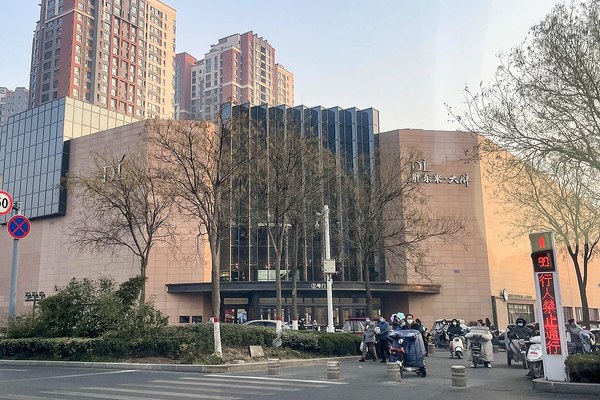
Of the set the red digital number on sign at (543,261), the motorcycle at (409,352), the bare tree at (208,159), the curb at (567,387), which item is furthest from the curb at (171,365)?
the red digital number on sign at (543,261)

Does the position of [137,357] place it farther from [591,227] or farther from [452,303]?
[452,303]

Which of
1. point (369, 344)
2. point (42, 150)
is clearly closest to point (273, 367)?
point (369, 344)

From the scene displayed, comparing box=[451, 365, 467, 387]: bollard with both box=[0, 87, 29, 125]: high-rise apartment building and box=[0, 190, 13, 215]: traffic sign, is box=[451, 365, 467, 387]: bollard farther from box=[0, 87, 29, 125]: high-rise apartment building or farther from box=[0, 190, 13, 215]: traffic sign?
box=[0, 87, 29, 125]: high-rise apartment building

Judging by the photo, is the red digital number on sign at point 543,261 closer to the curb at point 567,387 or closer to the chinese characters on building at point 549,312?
the chinese characters on building at point 549,312

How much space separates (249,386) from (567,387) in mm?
6577

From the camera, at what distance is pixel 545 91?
50.5 feet

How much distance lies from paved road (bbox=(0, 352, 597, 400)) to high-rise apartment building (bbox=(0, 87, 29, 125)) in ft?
483

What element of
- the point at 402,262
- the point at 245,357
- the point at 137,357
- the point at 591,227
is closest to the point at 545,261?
the point at 245,357

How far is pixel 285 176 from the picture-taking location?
22.1 m

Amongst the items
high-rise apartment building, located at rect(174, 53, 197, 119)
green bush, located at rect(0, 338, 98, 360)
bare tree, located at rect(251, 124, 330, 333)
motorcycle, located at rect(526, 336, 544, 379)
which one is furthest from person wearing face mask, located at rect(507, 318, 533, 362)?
high-rise apartment building, located at rect(174, 53, 197, 119)

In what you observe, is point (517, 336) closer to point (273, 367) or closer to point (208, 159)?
point (273, 367)

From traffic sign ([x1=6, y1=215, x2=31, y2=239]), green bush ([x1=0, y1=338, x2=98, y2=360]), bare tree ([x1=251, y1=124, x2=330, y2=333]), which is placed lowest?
green bush ([x1=0, y1=338, x2=98, y2=360])

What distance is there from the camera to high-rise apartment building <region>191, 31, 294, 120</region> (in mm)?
123812

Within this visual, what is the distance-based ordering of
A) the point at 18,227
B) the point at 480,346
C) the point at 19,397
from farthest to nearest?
the point at 18,227, the point at 480,346, the point at 19,397
